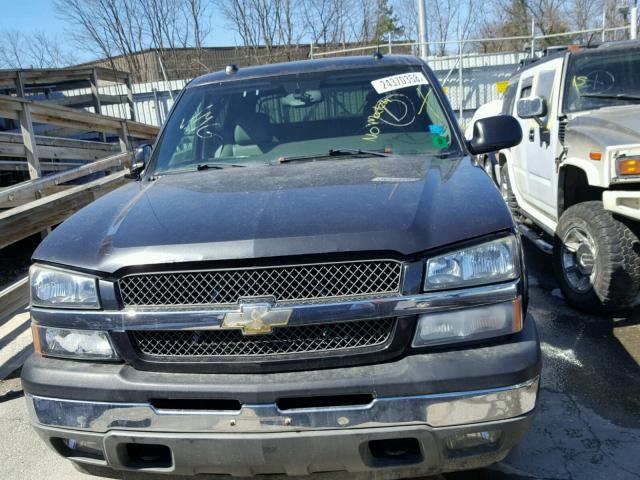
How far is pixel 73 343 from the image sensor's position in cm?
215

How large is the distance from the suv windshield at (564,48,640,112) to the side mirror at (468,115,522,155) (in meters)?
2.09

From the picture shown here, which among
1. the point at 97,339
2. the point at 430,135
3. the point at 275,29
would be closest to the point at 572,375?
the point at 430,135

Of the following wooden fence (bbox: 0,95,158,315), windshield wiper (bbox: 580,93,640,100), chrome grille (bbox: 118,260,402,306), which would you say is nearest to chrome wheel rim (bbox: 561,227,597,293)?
windshield wiper (bbox: 580,93,640,100)

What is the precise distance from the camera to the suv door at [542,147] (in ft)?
17.0

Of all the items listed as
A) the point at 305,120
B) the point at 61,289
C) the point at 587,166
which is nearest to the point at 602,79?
the point at 587,166

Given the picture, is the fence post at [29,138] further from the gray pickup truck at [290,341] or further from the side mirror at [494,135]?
the side mirror at [494,135]

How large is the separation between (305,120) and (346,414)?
203cm

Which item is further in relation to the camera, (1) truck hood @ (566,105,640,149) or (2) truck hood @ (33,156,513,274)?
(1) truck hood @ (566,105,640,149)

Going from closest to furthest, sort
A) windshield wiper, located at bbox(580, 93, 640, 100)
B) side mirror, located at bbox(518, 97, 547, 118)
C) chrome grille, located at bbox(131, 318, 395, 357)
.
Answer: chrome grille, located at bbox(131, 318, 395, 357)
windshield wiper, located at bbox(580, 93, 640, 100)
side mirror, located at bbox(518, 97, 547, 118)

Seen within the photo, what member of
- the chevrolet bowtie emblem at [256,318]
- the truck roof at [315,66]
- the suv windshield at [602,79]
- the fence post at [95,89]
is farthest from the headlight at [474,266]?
the fence post at [95,89]

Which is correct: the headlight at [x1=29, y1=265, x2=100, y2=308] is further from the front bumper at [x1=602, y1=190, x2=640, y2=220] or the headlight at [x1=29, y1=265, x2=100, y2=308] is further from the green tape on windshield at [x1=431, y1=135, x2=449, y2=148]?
the front bumper at [x1=602, y1=190, x2=640, y2=220]

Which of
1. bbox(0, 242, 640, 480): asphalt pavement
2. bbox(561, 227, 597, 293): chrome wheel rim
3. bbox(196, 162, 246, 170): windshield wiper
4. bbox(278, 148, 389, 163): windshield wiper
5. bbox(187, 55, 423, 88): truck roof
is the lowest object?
bbox(0, 242, 640, 480): asphalt pavement

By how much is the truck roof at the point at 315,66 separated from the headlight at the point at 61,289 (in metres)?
2.07

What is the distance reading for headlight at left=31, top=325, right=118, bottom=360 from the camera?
6.93 feet
